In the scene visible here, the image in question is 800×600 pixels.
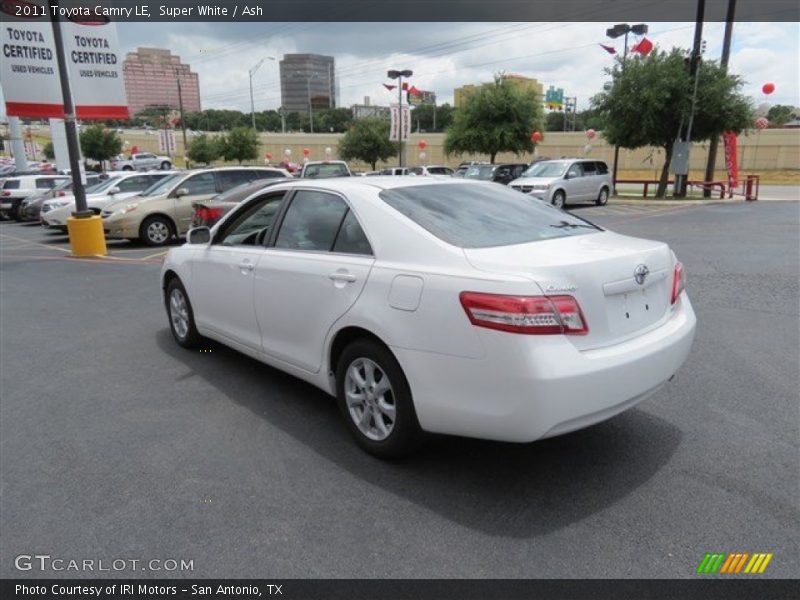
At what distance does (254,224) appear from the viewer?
489 centimetres

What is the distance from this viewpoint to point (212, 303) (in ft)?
16.5

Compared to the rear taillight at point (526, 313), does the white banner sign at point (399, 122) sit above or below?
above

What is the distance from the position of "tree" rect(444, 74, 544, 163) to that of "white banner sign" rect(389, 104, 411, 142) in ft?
29.9

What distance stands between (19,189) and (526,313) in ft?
84.3

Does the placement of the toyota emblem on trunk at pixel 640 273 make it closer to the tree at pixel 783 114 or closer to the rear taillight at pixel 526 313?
the rear taillight at pixel 526 313

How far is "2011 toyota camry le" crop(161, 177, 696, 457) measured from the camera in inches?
112

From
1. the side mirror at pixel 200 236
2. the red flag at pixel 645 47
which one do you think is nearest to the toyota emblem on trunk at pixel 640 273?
the side mirror at pixel 200 236

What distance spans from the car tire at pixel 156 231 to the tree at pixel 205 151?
44863mm

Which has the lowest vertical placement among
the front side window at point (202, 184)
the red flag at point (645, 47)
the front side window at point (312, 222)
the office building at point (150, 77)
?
the front side window at point (202, 184)

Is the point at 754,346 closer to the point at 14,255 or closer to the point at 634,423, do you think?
the point at 634,423

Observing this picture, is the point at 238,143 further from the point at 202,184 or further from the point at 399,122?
the point at 202,184

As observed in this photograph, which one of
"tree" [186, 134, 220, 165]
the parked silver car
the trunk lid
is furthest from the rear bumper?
"tree" [186, 134, 220, 165]

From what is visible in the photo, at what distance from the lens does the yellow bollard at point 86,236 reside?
12.4m

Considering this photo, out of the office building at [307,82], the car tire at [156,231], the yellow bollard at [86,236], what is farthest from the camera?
the office building at [307,82]
